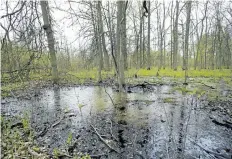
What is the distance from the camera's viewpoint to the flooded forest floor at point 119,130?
3.69 meters

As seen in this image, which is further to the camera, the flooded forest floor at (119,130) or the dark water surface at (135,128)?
the dark water surface at (135,128)

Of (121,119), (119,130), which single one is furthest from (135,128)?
(121,119)

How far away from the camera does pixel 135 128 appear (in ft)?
16.0

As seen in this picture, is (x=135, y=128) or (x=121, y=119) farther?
(x=121, y=119)

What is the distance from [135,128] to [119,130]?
429 millimetres

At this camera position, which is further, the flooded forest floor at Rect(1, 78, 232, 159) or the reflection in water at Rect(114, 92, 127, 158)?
the reflection in water at Rect(114, 92, 127, 158)

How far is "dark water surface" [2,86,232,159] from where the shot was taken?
381cm

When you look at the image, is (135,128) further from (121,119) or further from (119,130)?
(121,119)

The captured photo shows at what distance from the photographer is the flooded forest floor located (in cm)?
369

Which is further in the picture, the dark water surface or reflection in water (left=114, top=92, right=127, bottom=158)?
reflection in water (left=114, top=92, right=127, bottom=158)

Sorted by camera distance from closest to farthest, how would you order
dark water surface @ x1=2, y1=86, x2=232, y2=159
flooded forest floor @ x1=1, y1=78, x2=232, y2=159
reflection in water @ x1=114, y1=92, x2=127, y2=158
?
flooded forest floor @ x1=1, y1=78, x2=232, y2=159
dark water surface @ x1=2, y1=86, x2=232, y2=159
reflection in water @ x1=114, y1=92, x2=127, y2=158

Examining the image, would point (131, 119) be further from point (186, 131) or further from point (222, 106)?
point (222, 106)

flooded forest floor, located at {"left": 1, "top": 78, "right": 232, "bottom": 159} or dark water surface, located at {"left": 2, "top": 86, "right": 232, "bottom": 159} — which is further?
dark water surface, located at {"left": 2, "top": 86, "right": 232, "bottom": 159}

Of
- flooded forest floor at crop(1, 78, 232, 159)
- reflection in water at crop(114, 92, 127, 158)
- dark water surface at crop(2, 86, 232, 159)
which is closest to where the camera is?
flooded forest floor at crop(1, 78, 232, 159)
